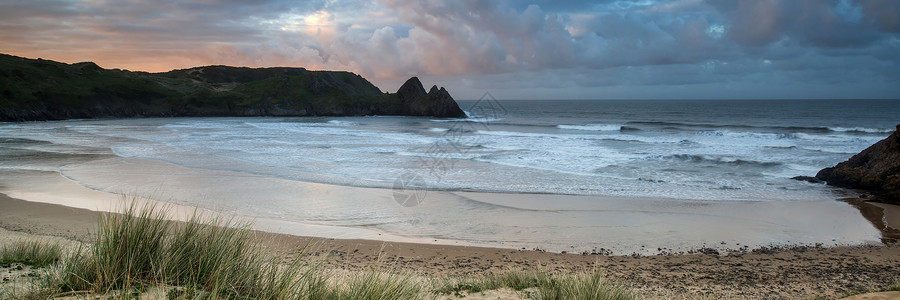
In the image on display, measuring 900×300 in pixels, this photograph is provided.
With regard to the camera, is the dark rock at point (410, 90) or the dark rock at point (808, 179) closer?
the dark rock at point (808, 179)

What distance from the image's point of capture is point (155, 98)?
6209cm

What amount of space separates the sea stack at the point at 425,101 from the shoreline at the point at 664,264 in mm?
54157

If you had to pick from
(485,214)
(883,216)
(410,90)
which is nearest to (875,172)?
(883,216)

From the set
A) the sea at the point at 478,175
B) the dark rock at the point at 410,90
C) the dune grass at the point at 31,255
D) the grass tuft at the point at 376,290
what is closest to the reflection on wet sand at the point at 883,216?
the sea at the point at 478,175

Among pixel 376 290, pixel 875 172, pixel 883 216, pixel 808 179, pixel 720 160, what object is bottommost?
pixel 883 216

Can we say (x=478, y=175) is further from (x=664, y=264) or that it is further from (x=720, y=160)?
(x=720, y=160)

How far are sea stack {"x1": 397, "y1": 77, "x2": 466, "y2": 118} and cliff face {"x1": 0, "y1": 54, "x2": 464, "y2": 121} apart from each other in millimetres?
135

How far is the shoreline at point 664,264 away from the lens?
6207mm

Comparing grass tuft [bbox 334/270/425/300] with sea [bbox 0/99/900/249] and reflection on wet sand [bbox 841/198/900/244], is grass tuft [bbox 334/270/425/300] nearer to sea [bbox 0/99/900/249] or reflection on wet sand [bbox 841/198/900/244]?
sea [bbox 0/99/900/249]

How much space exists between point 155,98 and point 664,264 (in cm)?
6949

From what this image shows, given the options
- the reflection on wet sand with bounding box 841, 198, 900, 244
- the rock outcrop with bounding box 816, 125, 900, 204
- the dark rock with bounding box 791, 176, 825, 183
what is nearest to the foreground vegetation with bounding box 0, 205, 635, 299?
the reflection on wet sand with bounding box 841, 198, 900, 244

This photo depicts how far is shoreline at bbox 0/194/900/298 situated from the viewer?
621 centimetres

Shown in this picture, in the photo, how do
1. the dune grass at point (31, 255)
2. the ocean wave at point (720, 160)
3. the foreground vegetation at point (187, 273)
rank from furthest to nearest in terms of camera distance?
1. the ocean wave at point (720, 160)
2. the dune grass at point (31, 255)
3. the foreground vegetation at point (187, 273)

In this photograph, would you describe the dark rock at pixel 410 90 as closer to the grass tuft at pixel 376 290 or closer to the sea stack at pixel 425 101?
the sea stack at pixel 425 101
